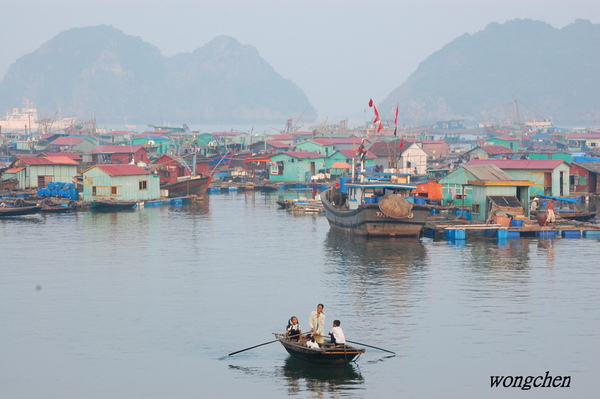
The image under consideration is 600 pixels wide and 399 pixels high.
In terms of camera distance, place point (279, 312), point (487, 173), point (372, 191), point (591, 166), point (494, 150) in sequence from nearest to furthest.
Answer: point (279, 312)
point (372, 191)
point (487, 173)
point (591, 166)
point (494, 150)

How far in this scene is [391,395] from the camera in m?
25.3

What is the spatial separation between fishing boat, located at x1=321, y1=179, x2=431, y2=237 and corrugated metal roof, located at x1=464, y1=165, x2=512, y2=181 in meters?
4.92

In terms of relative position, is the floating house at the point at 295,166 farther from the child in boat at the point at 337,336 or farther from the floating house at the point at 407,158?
the child in boat at the point at 337,336

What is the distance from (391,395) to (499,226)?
27.6 metres

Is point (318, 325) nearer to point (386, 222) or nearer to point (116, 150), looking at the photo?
point (386, 222)

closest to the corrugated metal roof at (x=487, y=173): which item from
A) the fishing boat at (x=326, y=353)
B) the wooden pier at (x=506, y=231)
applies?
the wooden pier at (x=506, y=231)

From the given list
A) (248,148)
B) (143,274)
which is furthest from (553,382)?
(248,148)

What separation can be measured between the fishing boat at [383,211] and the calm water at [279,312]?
839mm

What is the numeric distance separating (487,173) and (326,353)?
31802 mm

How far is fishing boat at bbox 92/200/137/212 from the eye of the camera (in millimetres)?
69000

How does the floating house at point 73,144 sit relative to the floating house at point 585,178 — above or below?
above

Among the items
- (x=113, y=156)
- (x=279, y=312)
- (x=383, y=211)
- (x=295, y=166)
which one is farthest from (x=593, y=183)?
(x=279, y=312)

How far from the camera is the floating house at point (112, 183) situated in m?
→ 70.4
